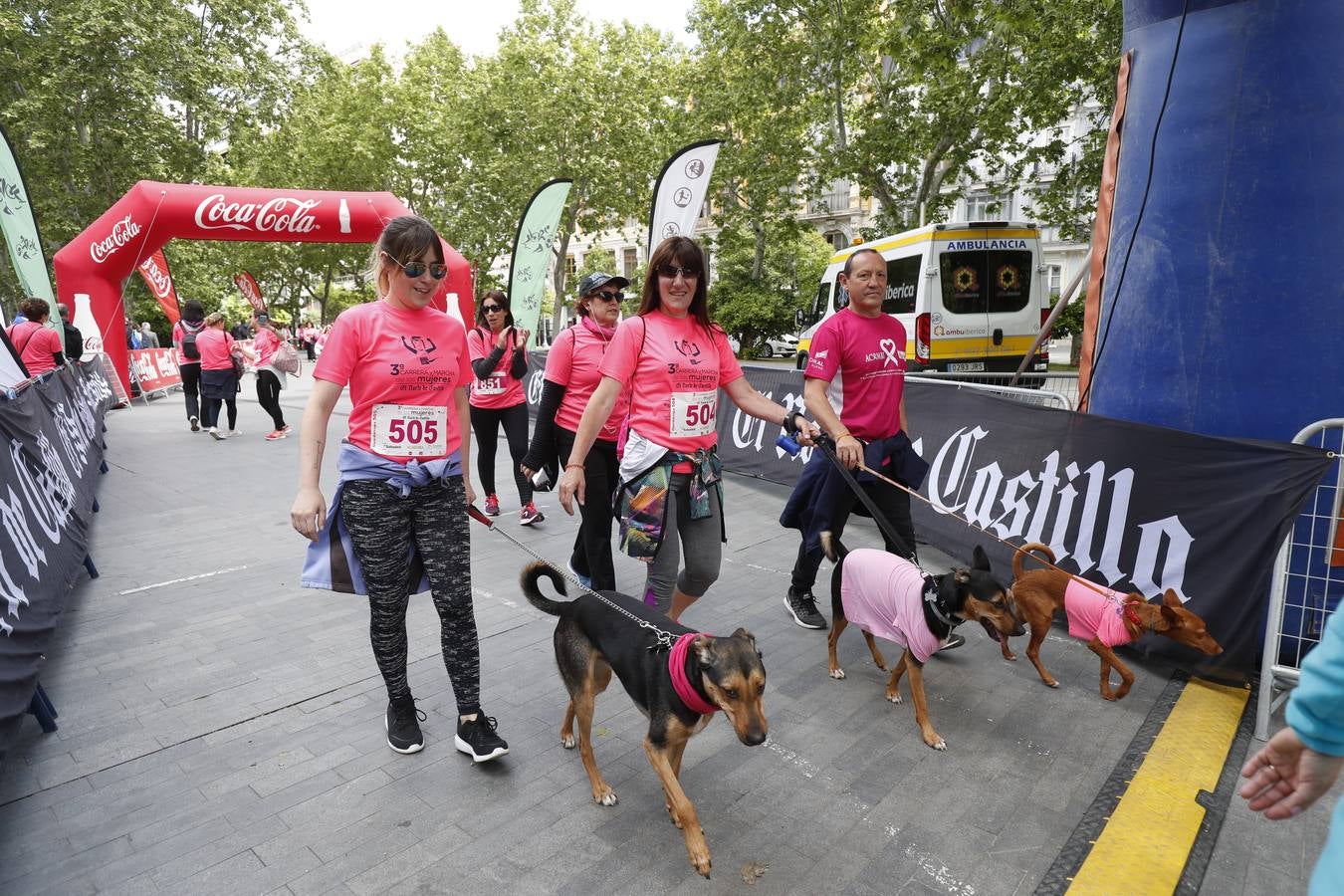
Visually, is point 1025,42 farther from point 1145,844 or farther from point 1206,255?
point 1145,844

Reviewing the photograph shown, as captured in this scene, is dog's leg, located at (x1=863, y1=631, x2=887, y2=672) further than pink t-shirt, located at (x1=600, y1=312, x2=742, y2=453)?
Yes

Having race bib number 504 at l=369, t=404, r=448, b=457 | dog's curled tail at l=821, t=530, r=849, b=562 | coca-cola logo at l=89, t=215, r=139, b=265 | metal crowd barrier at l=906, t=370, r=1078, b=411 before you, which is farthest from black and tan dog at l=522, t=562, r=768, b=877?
coca-cola logo at l=89, t=215, r=139, b=265

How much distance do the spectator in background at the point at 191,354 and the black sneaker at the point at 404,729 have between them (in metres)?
10.8

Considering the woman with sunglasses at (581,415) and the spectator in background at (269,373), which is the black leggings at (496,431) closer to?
the woman with sunglasses at (581,415)

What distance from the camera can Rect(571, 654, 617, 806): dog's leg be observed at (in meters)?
2.85

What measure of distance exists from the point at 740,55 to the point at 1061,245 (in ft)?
86.5

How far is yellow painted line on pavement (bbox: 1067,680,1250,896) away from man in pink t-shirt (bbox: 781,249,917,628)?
1.35 m

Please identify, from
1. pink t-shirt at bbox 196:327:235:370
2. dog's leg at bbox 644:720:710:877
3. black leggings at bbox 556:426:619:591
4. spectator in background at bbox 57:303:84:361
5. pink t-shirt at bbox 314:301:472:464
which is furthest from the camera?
pink t-shirt at bbox 196:327:235:370

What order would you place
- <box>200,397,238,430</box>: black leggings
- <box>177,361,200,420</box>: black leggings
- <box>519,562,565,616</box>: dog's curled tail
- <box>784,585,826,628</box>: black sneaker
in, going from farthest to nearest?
<box>177,361,200,420</box>: black leggings
<box>200,397,238,430</box>: black leggings
<box>784,585,826,628</box>: black sneaker
<box>519,562,565,616</box>: dog's curled tail

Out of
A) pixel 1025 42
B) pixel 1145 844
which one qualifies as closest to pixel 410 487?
pixel 1145 844

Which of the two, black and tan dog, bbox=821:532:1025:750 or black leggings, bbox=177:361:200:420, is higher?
black leggings, bbox=177:361:200:420

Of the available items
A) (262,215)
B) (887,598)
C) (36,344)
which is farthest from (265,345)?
(887,598)

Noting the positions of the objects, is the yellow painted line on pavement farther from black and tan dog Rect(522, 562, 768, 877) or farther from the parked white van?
the parked white van

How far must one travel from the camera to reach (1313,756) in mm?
1279
